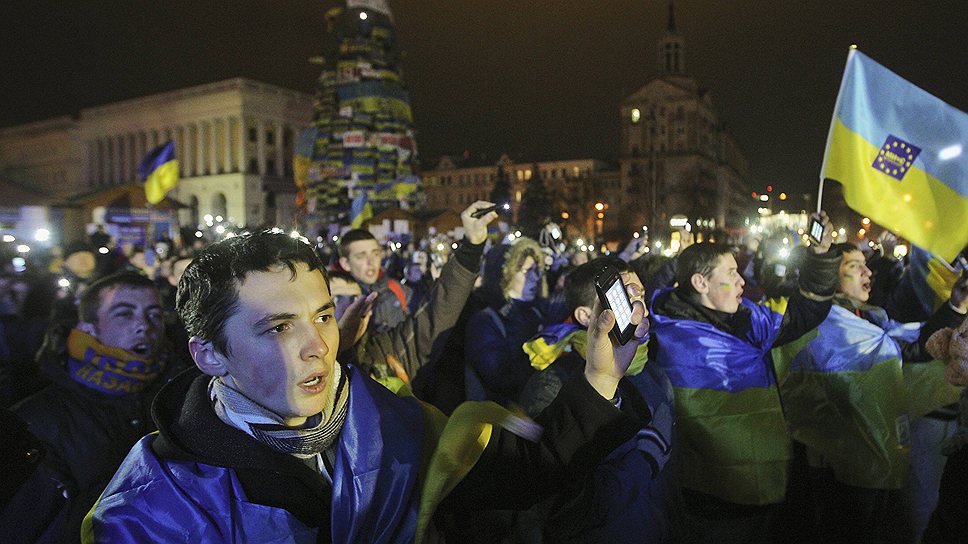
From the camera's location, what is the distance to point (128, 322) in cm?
320

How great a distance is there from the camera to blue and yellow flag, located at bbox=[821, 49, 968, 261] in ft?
11.0

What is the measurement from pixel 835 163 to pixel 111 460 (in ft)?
13.2

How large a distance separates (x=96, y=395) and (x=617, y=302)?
2.31 metres

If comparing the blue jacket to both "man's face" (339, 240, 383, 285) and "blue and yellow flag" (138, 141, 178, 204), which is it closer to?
"man's face" (339, 240, 383, 285)

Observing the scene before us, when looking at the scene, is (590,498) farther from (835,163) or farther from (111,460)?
(835,163)

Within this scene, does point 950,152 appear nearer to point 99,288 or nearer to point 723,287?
point 723,287

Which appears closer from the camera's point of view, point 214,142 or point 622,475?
point 622,475

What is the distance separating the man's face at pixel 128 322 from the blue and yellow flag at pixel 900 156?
3.75m

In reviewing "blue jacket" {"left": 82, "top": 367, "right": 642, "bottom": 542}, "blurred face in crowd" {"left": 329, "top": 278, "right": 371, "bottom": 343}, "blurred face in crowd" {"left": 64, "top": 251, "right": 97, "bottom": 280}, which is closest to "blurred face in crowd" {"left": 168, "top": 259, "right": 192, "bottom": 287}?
"blurred face in crowd" {"left": 64, "top": 251, "right": 97, "bottom": 280}

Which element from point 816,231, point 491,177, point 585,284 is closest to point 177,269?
point 585,284

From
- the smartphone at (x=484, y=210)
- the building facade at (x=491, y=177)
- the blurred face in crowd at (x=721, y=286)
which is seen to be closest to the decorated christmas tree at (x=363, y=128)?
the smartphone at (x=484, y=210)

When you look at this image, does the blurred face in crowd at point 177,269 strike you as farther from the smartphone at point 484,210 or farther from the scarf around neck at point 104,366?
the smartphone at point 484,210

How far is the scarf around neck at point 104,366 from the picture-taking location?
9.45 feet

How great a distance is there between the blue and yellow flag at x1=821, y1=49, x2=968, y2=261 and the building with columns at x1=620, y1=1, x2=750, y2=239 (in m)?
77.2
